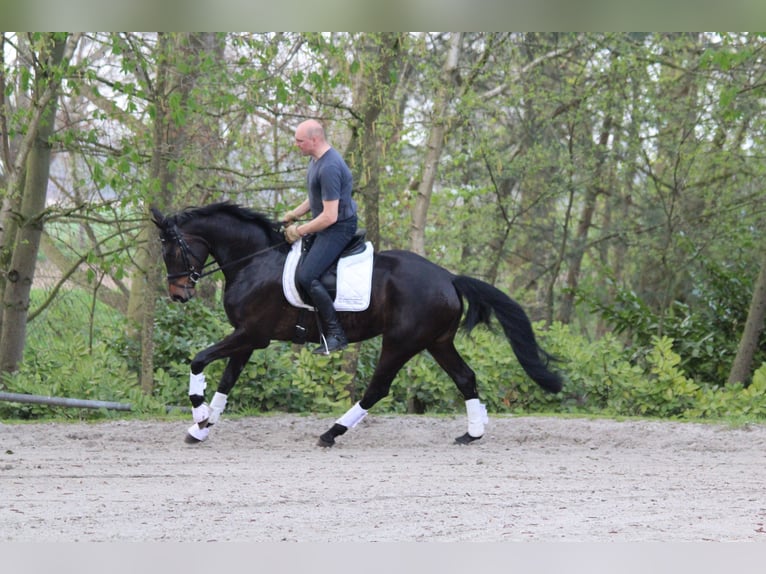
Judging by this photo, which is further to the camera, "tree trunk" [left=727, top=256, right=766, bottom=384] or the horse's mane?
"tree trunk" [left=727, top=256, right=766, bottom=384]

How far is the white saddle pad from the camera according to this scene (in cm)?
831

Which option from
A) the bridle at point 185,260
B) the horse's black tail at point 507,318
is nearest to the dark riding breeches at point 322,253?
the bridle at point 185,260

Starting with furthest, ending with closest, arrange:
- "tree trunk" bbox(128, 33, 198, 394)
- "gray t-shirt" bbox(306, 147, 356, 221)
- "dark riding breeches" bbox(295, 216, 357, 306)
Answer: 1. "tree trunk" bbox(128, 33, 198, 394)
2. "dark riding breeches" bbox(295, 216, 357, 306)
3. "gray t-shirt" bbox(306, 147, 356, 221)

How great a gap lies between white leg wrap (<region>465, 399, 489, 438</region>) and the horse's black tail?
632mm

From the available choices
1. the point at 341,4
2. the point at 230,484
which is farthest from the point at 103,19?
the point at 230,484

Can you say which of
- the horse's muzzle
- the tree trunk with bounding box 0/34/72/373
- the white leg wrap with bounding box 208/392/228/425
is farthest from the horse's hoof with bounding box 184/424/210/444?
the tree trunk with bounding box 0/34/72/373

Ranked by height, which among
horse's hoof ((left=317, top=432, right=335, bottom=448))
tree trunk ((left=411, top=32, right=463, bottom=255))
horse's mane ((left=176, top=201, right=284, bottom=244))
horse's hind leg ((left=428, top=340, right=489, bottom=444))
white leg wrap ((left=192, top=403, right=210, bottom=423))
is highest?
tree trunk ((left=411, top=32, right=463, bottom=255))

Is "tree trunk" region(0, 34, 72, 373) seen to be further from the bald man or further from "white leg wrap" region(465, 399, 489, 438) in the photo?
"white leg wrap" region(465, 399, 489, 438)

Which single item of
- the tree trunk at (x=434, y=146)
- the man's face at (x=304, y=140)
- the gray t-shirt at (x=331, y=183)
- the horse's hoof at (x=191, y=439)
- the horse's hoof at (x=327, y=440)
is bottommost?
the horse's hoof at (x=191, y=439)

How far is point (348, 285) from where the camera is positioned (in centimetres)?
831

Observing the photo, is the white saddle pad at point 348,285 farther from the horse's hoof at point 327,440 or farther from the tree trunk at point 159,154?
the tree trunk at point 159,154

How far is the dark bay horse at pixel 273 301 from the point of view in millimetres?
8453

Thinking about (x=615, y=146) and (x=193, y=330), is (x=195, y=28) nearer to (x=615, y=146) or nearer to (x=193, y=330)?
(x=193, y=330)

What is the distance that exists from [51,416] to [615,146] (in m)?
11.2
